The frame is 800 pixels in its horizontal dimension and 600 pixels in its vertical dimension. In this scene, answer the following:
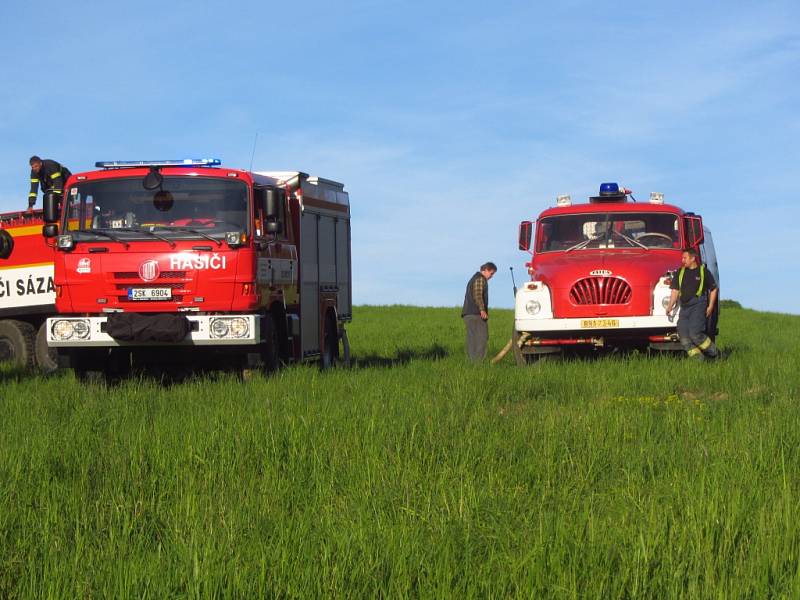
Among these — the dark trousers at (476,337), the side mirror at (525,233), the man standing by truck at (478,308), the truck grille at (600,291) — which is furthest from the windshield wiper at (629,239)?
the dark trousers at (476,337)

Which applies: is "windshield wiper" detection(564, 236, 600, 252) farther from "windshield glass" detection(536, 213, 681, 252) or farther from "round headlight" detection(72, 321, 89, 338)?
"round headlight" detection(72, 321, 89, 338)

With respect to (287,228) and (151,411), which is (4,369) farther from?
(151,411)

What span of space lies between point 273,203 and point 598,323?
536 centimetres

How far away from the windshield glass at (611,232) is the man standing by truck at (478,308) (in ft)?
6.60

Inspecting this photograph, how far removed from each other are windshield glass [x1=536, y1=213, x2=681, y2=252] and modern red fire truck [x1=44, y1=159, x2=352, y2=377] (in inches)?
214

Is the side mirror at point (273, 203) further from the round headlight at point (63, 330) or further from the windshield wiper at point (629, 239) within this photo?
the windshield wiper at point (629, 239)

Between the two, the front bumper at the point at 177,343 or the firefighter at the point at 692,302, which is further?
the firefighter at the point at 692,302

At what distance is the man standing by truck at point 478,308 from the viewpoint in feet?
67.8

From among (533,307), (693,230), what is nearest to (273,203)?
(533,307)

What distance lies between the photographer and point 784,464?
24.6 feet

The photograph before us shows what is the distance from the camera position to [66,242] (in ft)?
48.0

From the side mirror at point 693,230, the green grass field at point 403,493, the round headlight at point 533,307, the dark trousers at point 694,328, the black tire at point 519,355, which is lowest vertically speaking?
the green grass field at point 403,493

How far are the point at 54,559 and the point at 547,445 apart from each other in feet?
12.7

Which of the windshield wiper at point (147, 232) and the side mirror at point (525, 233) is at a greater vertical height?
the side mirror at point (525, 233)
